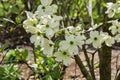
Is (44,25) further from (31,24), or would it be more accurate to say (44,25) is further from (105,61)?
(105,61)

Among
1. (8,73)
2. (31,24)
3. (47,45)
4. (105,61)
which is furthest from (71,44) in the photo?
(105,61)

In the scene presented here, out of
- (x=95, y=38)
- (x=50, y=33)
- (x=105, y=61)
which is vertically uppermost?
(x=50, y=33)

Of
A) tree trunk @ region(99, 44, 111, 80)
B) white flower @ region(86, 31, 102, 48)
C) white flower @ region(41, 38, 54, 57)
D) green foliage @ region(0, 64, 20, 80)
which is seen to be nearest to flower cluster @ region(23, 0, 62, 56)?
white flower @ region(41, 38, 54, 57)

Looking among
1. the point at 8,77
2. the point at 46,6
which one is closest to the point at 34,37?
the point at 46,6

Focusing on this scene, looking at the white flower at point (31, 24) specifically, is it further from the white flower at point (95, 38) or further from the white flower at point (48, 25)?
the white flower at point (95, 38)

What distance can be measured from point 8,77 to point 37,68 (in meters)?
0.33

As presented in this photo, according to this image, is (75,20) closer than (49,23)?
No

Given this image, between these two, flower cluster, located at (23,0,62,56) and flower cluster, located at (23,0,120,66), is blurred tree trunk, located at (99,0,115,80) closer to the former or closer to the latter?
flower cluster, located at (23,0,120,66)

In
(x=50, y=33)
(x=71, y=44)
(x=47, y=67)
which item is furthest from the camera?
(x=47, y=67)

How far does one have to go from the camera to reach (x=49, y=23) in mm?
1704

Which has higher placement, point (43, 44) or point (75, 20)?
point (43, 44)

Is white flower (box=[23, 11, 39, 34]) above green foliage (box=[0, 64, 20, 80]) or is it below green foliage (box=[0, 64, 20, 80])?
above

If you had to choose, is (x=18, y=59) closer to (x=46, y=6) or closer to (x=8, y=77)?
(x=8, y=77)

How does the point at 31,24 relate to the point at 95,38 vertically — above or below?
above
